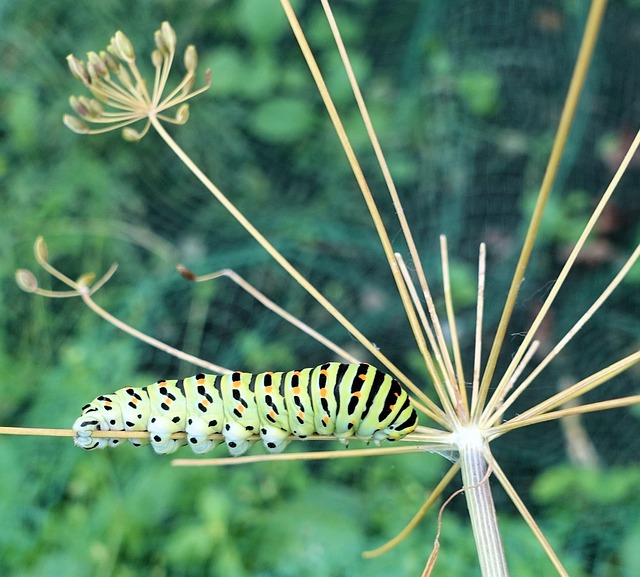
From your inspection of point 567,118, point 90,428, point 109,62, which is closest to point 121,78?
point 109,62

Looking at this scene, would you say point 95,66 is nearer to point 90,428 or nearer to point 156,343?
point 156,343

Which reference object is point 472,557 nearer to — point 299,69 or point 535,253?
point 535,253

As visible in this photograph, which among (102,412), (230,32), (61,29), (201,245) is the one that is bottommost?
(102,412)

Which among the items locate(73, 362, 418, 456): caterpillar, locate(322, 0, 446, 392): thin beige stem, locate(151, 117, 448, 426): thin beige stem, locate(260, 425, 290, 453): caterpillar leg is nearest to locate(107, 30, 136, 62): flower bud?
locate(151, 117, 448, 426): thin beige stem

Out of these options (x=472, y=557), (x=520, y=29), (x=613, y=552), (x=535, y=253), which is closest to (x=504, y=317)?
(x=472, y=557)

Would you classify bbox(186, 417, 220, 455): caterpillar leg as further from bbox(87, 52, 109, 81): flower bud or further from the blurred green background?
the blurred green background
